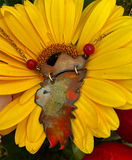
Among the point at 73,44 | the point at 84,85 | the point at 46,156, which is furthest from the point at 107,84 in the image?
the point at 46,156

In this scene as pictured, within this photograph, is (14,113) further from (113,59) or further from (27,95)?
(113,59)

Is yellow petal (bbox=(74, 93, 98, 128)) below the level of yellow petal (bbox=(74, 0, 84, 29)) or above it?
below

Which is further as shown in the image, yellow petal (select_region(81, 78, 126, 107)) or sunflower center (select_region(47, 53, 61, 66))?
sunflower center (select_region(47, 53, 61, 66))

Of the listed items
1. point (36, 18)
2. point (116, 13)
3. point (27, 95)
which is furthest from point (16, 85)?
point (116, 13)

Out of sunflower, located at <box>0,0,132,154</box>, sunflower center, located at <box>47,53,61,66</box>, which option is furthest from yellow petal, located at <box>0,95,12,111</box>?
sunflower center, located at <box>47,53,61,66</box>

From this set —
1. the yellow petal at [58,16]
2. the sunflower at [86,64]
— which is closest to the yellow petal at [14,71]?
the sunflower at [86,64]

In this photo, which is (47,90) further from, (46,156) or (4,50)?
(46,156)

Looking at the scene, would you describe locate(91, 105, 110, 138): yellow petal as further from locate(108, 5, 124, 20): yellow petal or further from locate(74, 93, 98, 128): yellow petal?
locate(108, 5, 124, 20): yellow petal

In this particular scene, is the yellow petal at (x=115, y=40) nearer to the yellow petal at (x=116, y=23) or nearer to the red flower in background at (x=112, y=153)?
the yellow petal at (x=116, y=23)
